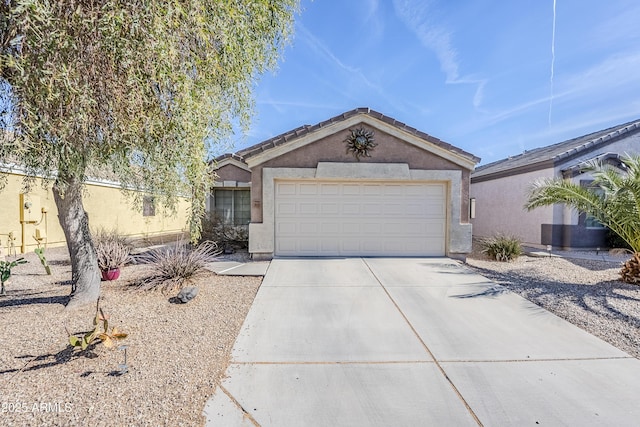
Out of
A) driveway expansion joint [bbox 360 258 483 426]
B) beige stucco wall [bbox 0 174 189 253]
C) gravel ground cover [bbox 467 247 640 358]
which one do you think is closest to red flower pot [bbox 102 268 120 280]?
beige stucco wall [bbox 0 174 189 253]

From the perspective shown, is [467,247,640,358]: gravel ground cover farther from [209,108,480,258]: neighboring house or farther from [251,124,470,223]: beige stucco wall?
[251,124,470,223]: beige stucco wall

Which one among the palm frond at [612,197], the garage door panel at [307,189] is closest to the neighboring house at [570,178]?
the palm frond at [612,197]

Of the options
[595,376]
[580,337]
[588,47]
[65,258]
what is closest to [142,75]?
[595,376]

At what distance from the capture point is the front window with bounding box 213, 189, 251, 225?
14.4 metres

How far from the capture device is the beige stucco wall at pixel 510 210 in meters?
13.2

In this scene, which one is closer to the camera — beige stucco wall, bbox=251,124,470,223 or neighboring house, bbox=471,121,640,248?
beige stucco wall, bbox=251,124,470,223

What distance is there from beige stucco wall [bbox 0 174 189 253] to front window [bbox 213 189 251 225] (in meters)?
1.85

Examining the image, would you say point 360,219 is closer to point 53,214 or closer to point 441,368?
point 441,368

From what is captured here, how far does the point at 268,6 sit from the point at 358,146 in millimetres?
4986

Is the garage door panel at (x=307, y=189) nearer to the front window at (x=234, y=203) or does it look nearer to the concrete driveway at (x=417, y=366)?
the concrete driveway at (x=417, y=366)

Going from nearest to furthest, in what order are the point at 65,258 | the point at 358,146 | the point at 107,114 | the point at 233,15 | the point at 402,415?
the point at 402,415
the point at 107,114
the point at 233,15
the point at 358,146
the point at 65,258

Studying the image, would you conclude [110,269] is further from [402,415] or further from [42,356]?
[402,415]

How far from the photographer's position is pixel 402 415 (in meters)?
2.90

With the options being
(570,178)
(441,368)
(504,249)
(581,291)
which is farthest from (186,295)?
(570,178)
